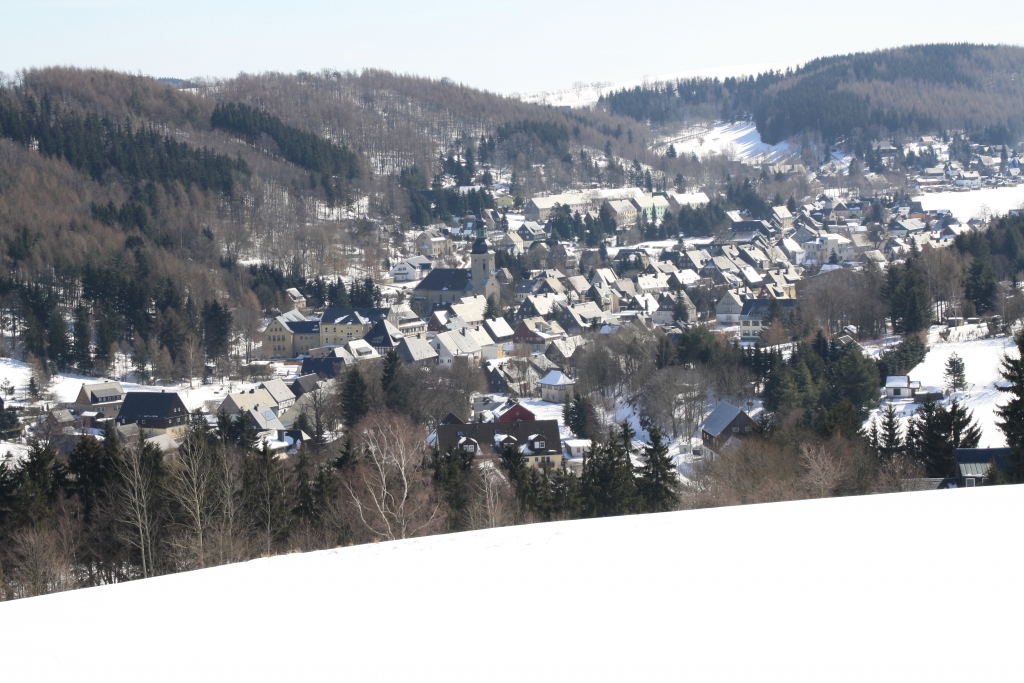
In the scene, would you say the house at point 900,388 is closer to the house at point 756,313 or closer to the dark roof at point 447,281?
the house at point 756,313

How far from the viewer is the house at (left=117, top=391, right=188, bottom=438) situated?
24688mm

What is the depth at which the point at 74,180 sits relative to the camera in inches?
2114

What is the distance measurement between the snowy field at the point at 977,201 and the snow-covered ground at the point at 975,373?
41.8 m

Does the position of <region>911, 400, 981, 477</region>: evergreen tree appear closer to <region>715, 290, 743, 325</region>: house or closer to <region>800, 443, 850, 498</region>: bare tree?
<region>800, 443, 850, 498</region>: bare tree

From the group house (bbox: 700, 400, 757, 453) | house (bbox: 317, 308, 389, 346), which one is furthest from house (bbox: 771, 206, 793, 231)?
house (bbox: 700, 400, 757, 453)

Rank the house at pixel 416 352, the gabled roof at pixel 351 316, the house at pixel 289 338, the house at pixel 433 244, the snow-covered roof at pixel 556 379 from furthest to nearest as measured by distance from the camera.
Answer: the house at pixel 433 244 → the gabled roof at pixel 351 316 → the house at pixel 289 338 → the house at pixel 416 352 → the snow-covered roof at pixel 556 379

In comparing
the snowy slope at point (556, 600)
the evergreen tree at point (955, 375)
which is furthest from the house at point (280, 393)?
the snowy slope at point (556, 600)

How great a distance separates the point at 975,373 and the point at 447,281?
29.1 m

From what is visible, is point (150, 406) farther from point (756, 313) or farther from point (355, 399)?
point (756, 313)

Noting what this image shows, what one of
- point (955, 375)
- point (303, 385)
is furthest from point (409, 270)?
point (955, 375)

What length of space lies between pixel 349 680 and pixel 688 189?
8431cm

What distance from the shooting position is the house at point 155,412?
24688mm

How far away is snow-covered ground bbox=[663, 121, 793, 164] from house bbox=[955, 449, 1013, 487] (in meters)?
90.5

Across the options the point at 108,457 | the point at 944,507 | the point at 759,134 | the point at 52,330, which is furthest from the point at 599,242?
the point at 759,134
